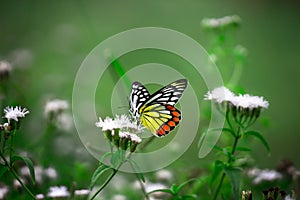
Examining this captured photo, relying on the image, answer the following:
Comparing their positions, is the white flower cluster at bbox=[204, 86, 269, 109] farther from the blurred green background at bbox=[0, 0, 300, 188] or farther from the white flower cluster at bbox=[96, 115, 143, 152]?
the blurred green background at bbox=[0, 0, 300, 188]

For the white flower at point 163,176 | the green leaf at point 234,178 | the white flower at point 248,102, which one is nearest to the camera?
the green leaf at point 234,178

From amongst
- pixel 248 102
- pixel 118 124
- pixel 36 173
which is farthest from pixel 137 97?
pixel 36 173

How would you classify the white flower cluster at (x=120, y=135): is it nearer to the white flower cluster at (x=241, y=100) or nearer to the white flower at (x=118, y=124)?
the white flower at (x=118, y=124)

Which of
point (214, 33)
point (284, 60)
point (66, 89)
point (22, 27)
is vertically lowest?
point (214, 33)

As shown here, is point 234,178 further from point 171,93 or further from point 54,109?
point 54,109

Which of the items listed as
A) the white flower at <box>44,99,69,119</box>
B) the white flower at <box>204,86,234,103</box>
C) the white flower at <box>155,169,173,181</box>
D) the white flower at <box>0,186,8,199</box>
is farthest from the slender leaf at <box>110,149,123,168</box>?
the white flower at <box>44,99,69,119</box>

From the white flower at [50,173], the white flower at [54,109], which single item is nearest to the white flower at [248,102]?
the white flower at [50,173]

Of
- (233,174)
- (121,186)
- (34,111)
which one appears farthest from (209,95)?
(34,111)

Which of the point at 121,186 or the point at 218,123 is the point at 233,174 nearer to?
the point at 218,123
